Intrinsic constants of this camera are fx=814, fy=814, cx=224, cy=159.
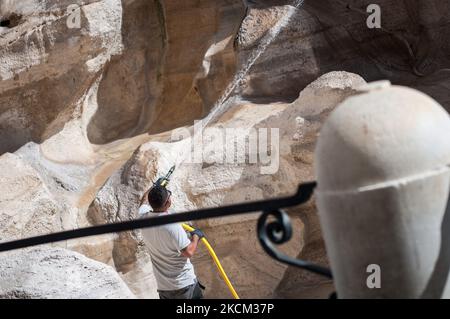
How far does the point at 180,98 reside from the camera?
978cm

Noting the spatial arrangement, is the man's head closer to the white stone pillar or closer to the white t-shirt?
the white t-shirt

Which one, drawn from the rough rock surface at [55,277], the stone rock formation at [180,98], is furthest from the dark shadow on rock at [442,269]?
the stone rock formation at [180,98]

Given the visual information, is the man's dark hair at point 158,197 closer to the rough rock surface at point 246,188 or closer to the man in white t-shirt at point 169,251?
the man in white t-shirt at point 169,251

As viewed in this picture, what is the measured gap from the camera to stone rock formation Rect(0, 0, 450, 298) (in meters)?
7.16

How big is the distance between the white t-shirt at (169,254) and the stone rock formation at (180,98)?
5.64ft

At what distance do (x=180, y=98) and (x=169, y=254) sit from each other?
4.82 meters

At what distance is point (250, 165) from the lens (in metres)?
7.14

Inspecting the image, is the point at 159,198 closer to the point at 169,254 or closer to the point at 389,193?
the point at 169,254

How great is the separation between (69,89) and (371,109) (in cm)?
673

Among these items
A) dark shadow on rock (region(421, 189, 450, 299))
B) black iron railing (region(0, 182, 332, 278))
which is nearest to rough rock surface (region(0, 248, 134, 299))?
black iron railing (region(0, 182, 332, 278))

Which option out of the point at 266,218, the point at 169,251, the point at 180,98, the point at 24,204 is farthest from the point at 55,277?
the point at 180,98

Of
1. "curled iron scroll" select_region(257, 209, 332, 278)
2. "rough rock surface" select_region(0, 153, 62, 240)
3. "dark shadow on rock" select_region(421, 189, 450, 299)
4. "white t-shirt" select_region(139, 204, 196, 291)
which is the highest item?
"curled iron scroll" select_region(257, 209, 332, 278)

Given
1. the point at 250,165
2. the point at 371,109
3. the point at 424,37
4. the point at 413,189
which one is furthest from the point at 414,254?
the point at 424,37

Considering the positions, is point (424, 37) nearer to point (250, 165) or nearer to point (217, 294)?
point (250, 165)
